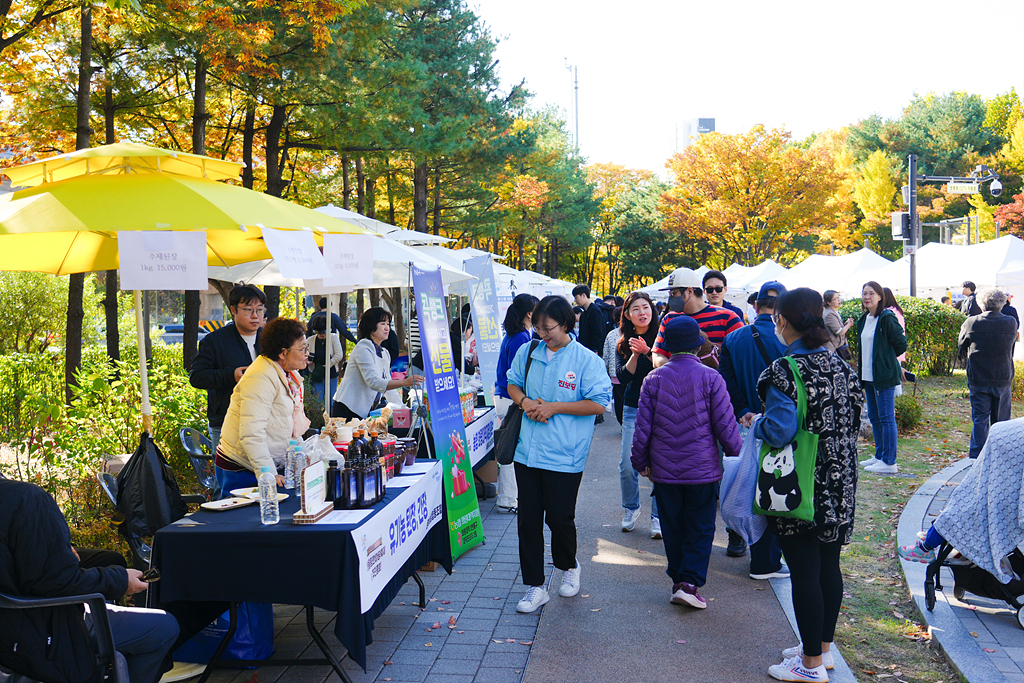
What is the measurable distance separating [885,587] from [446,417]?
10.6ft

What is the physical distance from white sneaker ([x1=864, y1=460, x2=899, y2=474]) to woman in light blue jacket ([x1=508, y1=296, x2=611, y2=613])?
4.89 m

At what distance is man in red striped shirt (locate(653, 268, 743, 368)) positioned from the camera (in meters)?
5.86

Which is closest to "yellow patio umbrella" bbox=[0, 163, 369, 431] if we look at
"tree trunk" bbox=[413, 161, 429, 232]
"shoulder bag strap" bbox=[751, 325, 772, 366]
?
"shoulder bag strap" bbox=[751, 325, 772, 366]

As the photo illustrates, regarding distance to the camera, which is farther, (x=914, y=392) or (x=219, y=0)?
(x=914, y=392)

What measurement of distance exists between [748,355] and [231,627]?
3709 mm

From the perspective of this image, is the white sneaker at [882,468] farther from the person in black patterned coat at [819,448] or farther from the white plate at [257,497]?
the white plate at [257,497]

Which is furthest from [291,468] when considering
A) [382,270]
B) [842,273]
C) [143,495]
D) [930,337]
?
[842,273]

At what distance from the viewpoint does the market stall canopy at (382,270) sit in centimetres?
627

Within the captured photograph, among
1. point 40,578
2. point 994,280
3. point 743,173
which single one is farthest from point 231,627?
point 743,173

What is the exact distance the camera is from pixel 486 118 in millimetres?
19500

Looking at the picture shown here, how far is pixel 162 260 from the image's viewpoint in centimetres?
379

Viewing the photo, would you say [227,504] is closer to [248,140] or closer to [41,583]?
[41,583]

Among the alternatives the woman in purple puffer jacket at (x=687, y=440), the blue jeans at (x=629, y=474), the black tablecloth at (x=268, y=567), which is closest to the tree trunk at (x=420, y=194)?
the blue jeans at (x=629, y=474)

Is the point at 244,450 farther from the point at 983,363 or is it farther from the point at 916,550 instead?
the point at 983,363
